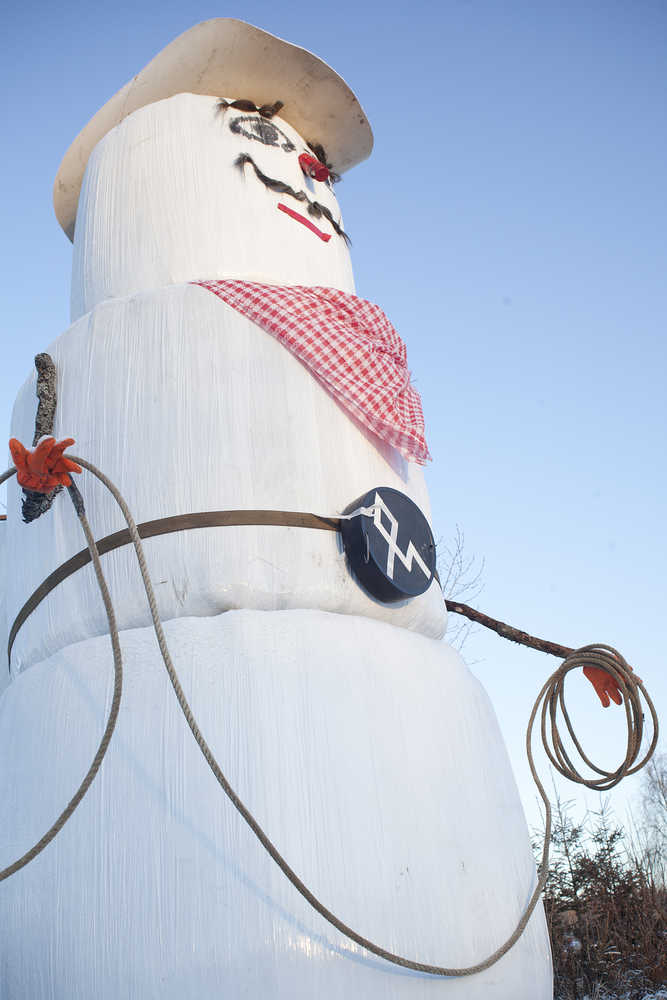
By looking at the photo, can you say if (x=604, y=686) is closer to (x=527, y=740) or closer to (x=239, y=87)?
(x=527, y=740)

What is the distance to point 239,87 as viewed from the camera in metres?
3.56

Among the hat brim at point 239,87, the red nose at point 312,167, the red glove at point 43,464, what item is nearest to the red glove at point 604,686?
the red glove at point 43,464

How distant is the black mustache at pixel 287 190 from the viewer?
3.20m

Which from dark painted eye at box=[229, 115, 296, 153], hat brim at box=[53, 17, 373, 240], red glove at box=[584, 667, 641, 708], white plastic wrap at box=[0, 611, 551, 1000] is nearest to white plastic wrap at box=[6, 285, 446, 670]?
white plastic wrap at box=[0, 611, 551, 1000]

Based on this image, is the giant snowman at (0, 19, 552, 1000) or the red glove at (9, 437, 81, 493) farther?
the red glove at (9, 437, 81, 493)

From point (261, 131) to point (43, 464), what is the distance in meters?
1.83

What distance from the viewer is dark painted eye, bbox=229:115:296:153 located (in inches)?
131

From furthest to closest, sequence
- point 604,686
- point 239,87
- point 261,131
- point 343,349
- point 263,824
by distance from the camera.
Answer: point 239,87 → point 261,131 → point 604,686 → point 343,349 → point 263,824

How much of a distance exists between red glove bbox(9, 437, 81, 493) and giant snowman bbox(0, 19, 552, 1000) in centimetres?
23

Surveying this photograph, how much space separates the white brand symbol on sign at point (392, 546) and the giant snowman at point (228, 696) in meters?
0.11

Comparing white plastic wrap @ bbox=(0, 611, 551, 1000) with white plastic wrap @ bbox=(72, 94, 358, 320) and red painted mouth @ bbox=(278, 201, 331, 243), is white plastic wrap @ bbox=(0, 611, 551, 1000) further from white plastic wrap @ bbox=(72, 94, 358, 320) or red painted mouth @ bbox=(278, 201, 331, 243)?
red painted mouth @ bbox=(278, 201, 331, 243)

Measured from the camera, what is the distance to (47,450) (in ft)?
7.21

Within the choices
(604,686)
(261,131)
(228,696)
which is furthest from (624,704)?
(261,131)

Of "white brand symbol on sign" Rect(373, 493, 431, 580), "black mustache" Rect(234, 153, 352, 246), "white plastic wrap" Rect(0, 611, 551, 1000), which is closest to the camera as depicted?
"white plastic wrap" Rect(0, 611, 551, 1000)
